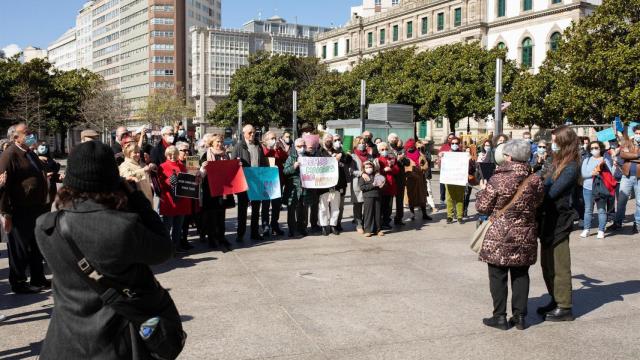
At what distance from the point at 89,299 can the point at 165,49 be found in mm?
120357

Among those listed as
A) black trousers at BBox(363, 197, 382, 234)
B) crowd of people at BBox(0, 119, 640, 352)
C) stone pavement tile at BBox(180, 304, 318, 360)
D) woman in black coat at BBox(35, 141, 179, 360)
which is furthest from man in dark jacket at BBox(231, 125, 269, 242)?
woman in black coat at BBox(35, 141, 179, 360)

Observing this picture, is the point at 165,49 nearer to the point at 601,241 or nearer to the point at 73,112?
the point at 73,112

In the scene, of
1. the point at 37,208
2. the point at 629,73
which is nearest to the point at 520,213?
the point at 37,208

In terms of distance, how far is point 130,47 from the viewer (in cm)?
12444

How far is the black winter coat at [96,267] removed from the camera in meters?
2.46

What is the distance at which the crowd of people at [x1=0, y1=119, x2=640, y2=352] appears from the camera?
253 cm

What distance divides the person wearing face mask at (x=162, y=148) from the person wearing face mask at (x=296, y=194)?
217 centimetres

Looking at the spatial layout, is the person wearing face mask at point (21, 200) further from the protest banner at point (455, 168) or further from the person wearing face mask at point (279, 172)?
the protest banner at point (455, 168)

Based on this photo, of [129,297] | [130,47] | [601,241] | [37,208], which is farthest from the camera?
[130,47]

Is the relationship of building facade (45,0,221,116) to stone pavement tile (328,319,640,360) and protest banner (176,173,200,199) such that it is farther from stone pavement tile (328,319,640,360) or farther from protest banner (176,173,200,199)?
stone pavement tile (328,319,640,360)

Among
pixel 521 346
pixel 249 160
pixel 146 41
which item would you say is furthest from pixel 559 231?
pixel 146 41

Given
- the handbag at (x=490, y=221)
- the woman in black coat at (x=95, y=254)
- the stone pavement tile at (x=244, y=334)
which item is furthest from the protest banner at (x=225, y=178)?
the woman in black coat at (x=95, y=254)

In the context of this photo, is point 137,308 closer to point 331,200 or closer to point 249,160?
point 249,160

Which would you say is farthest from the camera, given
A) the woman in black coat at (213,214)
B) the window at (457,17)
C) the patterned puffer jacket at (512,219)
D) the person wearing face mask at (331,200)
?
the window at (457,17)
